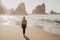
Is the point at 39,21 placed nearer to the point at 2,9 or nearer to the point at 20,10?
the point at 20,10

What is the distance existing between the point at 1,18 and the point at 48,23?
0.76m

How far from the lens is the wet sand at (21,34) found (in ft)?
7.34

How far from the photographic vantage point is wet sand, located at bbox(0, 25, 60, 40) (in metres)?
2.24

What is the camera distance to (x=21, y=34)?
2.28m

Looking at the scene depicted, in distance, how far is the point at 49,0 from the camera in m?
2.34

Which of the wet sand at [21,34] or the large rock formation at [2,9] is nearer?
the wet sand at [21,34]

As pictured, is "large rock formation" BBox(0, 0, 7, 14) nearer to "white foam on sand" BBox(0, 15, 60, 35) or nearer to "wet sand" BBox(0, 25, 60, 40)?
"white foam on sand" BBox(0, 15, 60, 35)

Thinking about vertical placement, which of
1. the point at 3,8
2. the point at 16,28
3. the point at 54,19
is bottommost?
the point at 16,28

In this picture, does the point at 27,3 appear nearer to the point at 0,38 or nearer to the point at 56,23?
the point at 56,23

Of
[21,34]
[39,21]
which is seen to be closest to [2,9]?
[21,34]

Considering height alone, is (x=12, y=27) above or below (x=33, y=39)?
above

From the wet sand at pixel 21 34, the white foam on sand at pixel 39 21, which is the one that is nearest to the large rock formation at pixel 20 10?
the white foam on sand at pixel 39 21

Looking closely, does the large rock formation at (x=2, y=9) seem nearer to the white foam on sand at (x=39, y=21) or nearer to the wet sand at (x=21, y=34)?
the white foam on sand at (x=39, y=21)

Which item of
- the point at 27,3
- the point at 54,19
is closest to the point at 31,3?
the point at 27,3
